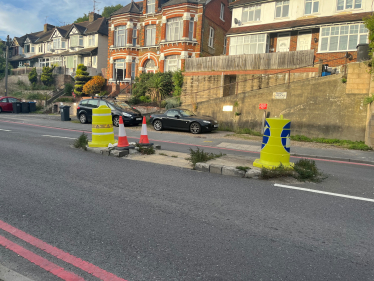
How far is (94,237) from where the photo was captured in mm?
3293

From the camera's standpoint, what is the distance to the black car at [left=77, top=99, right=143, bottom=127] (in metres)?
17.8

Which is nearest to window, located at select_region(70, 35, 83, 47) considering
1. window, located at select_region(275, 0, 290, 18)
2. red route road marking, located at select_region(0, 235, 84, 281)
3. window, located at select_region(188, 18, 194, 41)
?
window, located at select_region(188, 18, 194, 41)

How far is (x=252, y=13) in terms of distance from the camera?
2581cm

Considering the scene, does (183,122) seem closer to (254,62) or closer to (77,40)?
(254,62)

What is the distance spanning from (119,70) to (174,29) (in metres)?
8.98

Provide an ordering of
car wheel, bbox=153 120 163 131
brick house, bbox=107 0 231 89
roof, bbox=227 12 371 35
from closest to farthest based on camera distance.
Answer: car wheel, bbox=153 120 163 131, roof, bbox=227 12 371 35, brick house, bbox=107 0 231 89

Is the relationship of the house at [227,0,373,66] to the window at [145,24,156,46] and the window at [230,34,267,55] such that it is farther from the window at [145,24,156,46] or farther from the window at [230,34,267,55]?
the window at [145,24,156,46]

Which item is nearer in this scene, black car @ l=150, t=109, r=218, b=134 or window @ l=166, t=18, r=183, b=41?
black car @ l=150, t=109, r=218, b=134

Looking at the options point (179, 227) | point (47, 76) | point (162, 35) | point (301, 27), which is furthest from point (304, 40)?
point (47, 76)

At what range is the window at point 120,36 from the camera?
33.3m

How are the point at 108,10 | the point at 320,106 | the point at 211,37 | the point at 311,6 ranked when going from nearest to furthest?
the point at 320,106, the point at 311,6, the point at 211,37, the point at 108,10

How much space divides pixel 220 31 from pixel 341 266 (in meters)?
33.1

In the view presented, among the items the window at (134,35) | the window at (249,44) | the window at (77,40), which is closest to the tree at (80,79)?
the window at (134,35)

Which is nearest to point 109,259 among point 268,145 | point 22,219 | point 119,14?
point 22,219
